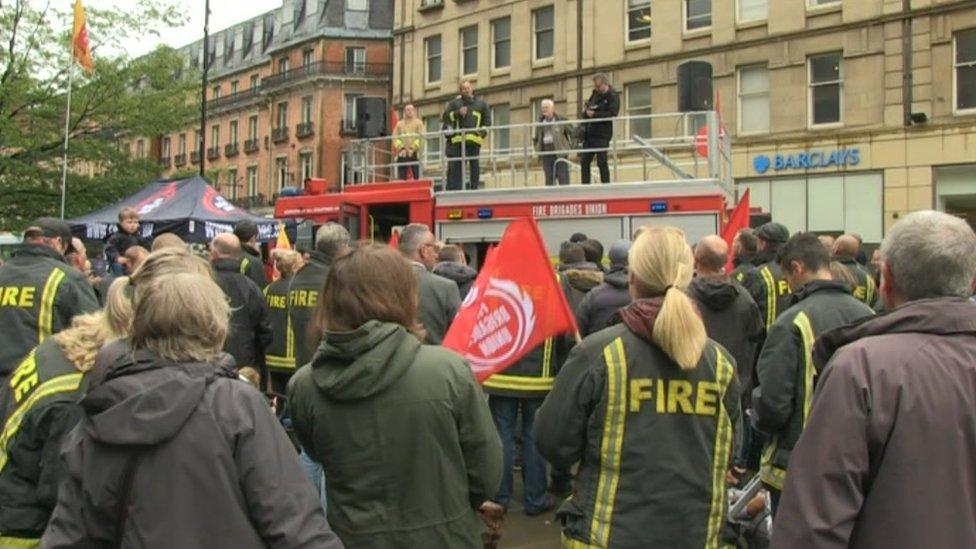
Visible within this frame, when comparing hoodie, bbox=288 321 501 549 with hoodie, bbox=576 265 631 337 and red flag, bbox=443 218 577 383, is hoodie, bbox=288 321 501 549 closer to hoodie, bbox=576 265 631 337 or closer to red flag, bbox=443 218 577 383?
red flag, bbox=443 218 577 383

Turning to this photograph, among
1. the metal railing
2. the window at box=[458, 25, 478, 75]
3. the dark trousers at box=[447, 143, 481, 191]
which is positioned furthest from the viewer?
the window at box=[458, 25, 478, 75]

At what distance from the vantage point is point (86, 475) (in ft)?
7.83

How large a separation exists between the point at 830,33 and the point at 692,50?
4088mm

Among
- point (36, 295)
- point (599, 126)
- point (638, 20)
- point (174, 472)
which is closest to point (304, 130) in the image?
point (638, 20)

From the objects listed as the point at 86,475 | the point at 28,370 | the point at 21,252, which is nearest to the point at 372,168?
the point at 21,252

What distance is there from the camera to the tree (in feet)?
68.9

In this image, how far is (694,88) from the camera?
13.7 m

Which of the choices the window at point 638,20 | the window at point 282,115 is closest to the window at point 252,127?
the window at point 282,115

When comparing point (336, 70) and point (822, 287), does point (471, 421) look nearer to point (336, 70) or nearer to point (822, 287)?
point (822, 287)

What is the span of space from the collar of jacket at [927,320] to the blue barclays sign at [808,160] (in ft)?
77.0

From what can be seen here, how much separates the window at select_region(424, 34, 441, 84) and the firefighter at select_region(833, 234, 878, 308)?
2932 centimetres

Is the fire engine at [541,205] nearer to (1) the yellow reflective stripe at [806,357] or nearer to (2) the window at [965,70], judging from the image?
(1) the yellow reflective stripe at [806,357]

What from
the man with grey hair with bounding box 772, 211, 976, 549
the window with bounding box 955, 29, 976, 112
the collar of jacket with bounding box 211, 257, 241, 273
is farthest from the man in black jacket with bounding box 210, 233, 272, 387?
the window with bounding box 955, 29, 976, 112

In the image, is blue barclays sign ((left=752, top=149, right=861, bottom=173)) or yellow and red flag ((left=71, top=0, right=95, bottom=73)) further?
blue barclays sign ((left=752, top=149, right=861, bottom=173))
